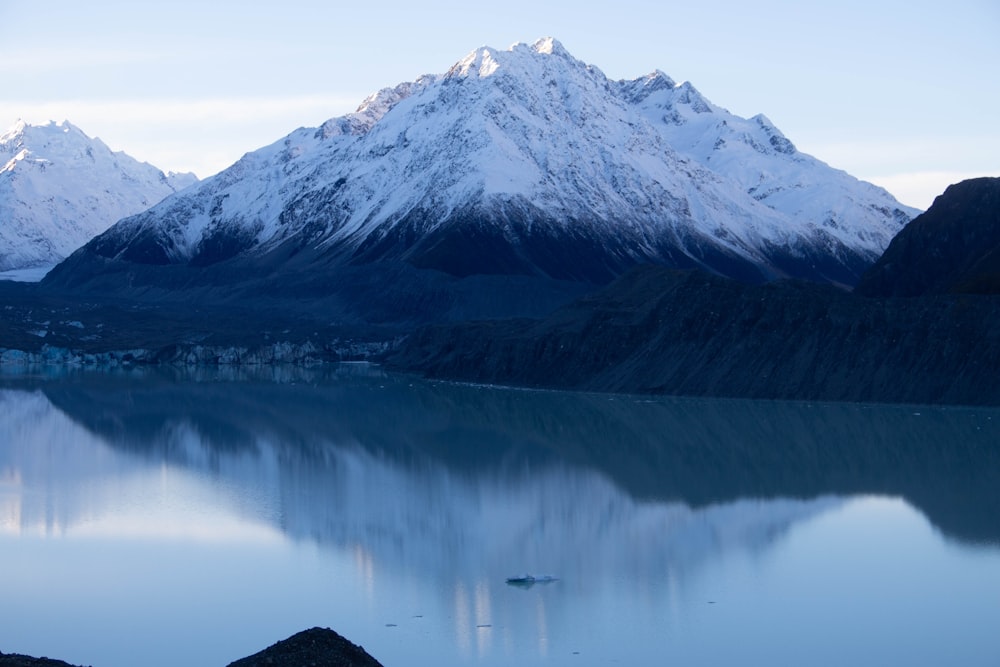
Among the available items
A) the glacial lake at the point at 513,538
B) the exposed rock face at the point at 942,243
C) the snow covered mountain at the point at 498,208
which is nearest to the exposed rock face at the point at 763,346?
the glacial lake at the point at 513,538

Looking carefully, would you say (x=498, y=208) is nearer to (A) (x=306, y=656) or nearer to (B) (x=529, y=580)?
(B) (x=529, y=580)

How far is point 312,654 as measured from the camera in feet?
54.7

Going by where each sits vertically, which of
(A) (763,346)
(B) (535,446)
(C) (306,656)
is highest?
(A) (763,346)

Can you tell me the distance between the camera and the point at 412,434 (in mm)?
49906

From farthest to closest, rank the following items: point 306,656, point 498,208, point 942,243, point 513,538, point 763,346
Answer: point 498,208
point 942,243
point 763,346
point 513,538
point 306,656

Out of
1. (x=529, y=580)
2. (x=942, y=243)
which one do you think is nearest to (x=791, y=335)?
(x=942, y=243)

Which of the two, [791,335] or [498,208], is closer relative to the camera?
Result: [791,335]

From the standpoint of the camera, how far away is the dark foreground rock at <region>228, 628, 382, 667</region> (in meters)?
16.4

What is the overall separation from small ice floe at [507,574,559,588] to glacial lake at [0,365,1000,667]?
0.15 meters

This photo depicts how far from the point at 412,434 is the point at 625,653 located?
30.1m

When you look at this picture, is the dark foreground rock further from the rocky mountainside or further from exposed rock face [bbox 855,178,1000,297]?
exposed rock face [bbox 855,178,1000,297]

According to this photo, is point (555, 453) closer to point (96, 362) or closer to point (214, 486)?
point (214, 486)

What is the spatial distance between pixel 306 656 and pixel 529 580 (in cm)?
866

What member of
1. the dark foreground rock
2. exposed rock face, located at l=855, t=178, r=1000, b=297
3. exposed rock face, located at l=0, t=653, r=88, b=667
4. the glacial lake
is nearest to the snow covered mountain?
exposed rock face, located at l=855, t=178, r=1000, b=297
